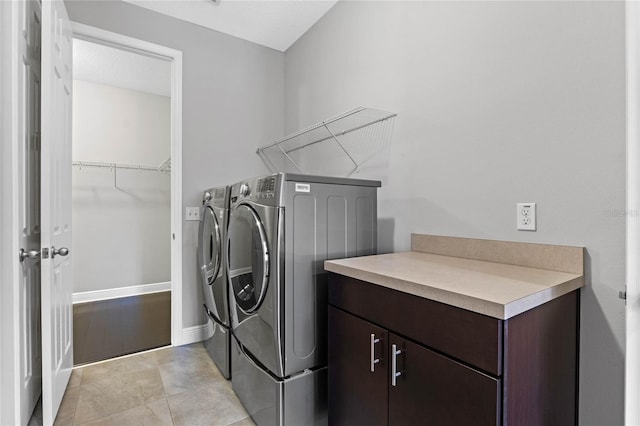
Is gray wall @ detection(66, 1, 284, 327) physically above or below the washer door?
above

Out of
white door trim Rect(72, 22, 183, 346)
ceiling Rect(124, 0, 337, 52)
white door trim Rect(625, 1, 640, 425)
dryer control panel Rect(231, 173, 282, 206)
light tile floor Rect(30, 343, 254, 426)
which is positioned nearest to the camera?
white door trim Rect(625, 1, 640, 425)

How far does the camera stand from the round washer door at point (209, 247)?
6.99 ft

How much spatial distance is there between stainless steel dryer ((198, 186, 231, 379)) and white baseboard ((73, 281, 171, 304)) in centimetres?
198

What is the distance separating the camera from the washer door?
1.49 m

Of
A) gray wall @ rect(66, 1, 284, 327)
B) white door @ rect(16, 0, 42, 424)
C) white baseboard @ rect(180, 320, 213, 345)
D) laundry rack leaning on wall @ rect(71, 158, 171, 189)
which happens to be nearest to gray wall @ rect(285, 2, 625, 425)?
gray wall @ rect(66, 1, 284, 327)

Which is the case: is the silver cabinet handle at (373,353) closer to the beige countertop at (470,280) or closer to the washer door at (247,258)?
the beige countertop at (470,280)

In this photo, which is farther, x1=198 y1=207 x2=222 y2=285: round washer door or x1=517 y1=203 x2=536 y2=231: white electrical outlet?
x1=198 y1=207 x2=222 y2=285: round washer door

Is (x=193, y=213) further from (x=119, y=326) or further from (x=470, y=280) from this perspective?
(x=470, y=280)

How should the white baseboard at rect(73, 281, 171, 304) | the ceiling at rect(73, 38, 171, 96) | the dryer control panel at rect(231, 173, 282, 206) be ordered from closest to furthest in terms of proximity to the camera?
the dryer control panel at rect(231, 173, 282, 206) → the ceiling at rect(73, 38, 171, 96) → the white baseboard at rect(73, 281, 171, 304)

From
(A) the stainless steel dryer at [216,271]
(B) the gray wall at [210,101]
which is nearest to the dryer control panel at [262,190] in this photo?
(A) the stainless steel dryer at [216,271]

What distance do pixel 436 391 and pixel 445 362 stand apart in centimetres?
10

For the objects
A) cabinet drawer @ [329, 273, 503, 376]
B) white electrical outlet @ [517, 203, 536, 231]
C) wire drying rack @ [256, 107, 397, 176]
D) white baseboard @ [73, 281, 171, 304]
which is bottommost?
white baseboard @ [73, 281, 171, 304]

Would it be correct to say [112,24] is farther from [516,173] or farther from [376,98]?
[516,173]

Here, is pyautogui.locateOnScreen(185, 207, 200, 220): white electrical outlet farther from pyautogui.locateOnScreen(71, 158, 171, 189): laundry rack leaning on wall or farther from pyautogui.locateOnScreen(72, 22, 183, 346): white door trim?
pyautogui.locateOnScreen(71, 158, 171, 189): laundry rack leaning on wall
